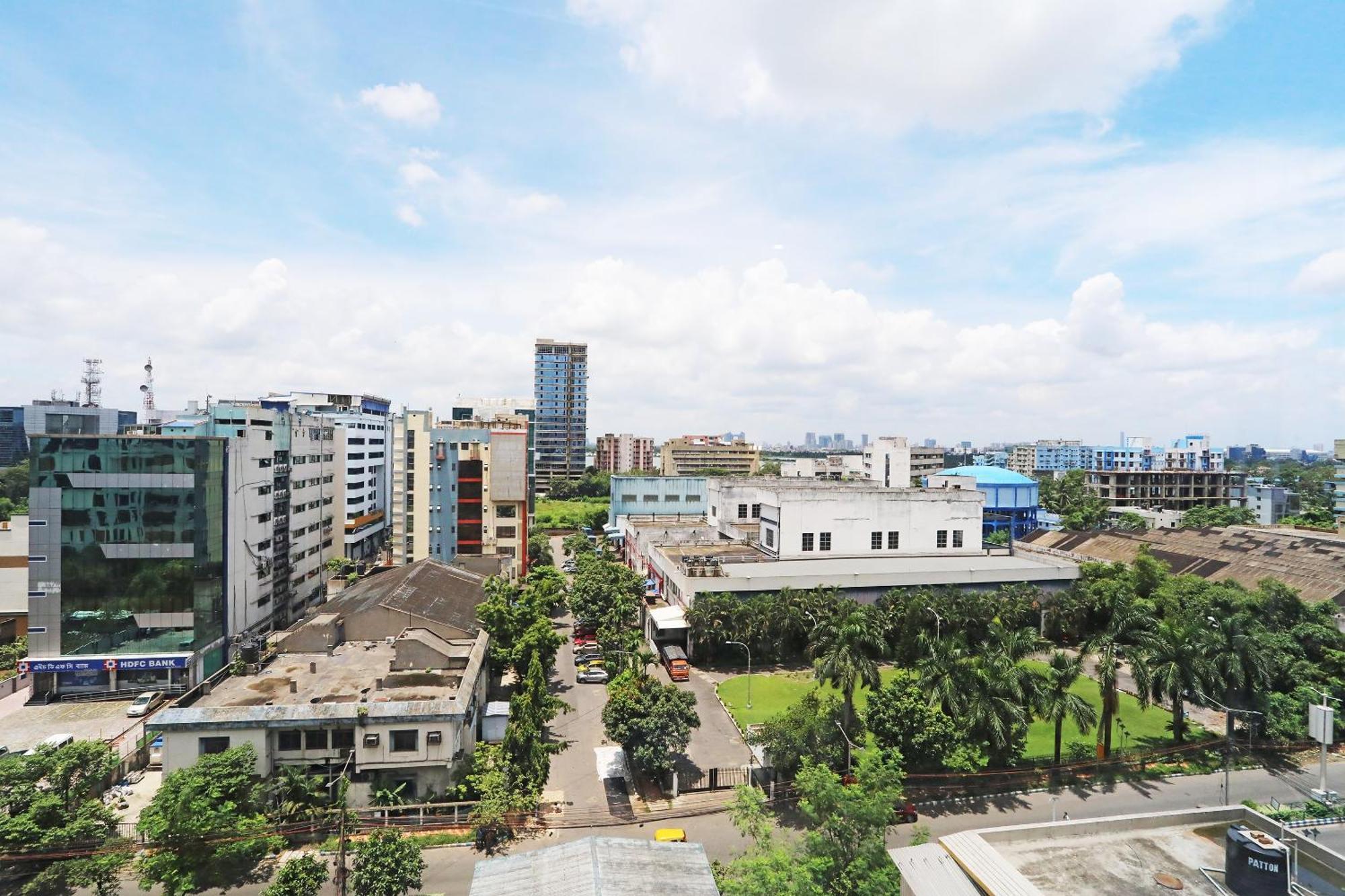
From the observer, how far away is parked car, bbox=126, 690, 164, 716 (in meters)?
37.2

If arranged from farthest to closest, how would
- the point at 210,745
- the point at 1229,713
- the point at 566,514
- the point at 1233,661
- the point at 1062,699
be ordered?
the point at 566,514
the point at 1229,713
the point at 1233,661
the point at 1062,699
the point at 210,745

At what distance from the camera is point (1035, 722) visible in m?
35.7

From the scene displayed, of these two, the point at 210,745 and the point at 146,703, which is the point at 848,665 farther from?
the point at 146,703

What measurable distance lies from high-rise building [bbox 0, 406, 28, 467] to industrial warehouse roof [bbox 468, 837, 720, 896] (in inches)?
6845

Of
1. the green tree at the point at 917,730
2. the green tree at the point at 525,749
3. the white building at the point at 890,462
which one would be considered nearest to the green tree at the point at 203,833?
the green tree at the point at 525,749

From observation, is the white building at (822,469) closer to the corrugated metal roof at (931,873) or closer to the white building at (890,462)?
the white building at (890,462)

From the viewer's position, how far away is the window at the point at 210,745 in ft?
86.7

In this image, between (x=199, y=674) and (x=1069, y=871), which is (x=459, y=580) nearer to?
(x=199, y=674)

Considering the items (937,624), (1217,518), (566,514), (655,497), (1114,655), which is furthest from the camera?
(566,514)

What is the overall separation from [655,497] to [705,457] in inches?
3162

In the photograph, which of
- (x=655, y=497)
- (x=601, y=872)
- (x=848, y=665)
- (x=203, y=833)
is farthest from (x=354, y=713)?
(x=655, y=497)

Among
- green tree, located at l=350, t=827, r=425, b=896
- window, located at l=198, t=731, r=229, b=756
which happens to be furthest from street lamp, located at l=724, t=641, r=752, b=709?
window, located at l=198, t=731, r=229, b=756

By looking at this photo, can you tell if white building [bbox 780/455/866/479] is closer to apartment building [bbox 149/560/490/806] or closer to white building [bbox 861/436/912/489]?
white building [bbox 861/436/912/489]

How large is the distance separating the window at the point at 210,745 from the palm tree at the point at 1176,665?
38.3 m
